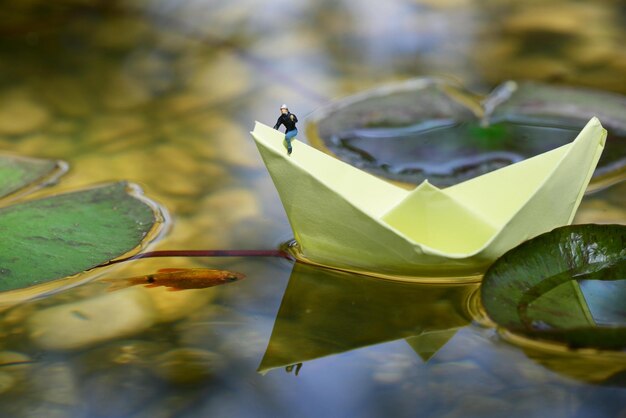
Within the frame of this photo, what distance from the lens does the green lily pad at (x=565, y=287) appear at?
65cm

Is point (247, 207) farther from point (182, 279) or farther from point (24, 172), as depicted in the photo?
point (24, 172)

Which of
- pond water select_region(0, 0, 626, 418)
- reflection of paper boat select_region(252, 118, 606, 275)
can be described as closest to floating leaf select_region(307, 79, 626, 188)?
pond water select_region(0, 0, 626, 418)

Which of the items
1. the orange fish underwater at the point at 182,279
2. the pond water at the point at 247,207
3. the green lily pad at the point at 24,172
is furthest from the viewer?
the green lily pad at the point at 24,172

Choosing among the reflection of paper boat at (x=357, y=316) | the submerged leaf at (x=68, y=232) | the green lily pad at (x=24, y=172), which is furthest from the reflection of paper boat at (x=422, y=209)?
the green lily pad at (x=24, y=172)

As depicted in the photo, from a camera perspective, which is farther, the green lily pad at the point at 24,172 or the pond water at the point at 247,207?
the green lily pad at the point at 24,172

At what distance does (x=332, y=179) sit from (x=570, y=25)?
2.87 feet

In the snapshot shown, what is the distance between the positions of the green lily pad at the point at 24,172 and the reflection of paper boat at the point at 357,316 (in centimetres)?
40

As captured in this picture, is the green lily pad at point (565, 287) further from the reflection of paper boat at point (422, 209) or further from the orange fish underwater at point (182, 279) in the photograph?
the orange fish underwater at point (182, 279)

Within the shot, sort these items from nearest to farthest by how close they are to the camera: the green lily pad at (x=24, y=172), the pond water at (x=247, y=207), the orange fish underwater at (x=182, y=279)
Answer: the pond water at (x=247, y=207) → the orange fish underwater at (x=182, y=279) → the green lily pad at (x=24, y=172)

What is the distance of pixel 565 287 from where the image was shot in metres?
0.70

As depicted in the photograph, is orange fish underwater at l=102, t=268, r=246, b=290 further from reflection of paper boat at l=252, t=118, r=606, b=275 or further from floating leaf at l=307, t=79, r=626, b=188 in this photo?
floating leaf at l=307, t=79, r=626, b=188

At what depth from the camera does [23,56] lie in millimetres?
1435

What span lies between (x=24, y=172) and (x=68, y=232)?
0.70 ft

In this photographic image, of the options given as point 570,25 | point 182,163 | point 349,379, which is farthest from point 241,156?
point 570,25
